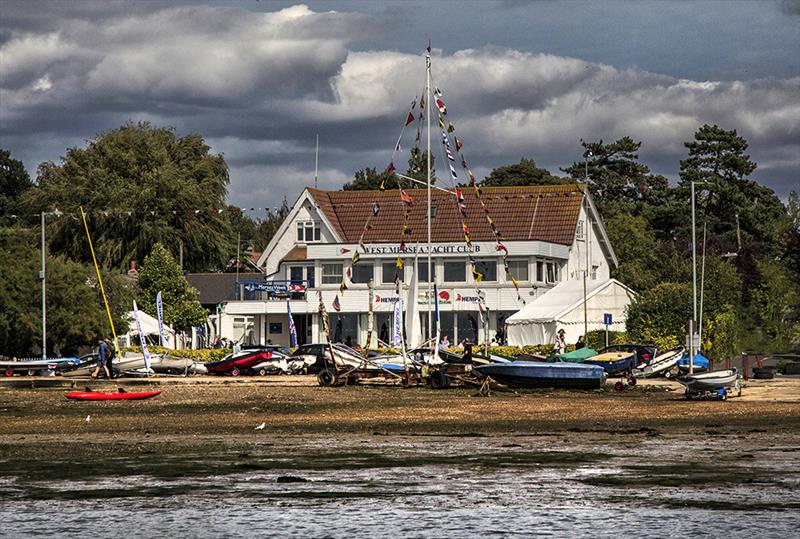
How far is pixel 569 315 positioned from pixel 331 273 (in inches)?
792

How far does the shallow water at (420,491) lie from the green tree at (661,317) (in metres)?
34.3

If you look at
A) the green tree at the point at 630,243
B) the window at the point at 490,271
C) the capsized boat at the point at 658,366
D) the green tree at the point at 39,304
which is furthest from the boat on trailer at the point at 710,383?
the green tree at the point at 630,243

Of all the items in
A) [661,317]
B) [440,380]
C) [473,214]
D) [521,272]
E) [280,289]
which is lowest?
[440,380]

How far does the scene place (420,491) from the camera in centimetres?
2458

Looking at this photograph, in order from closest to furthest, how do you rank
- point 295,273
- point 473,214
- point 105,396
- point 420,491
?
point 420,491
point 105,396
point 473,214
point 295,273

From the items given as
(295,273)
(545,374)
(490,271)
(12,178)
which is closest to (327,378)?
(545,374)

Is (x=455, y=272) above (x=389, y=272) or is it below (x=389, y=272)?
below

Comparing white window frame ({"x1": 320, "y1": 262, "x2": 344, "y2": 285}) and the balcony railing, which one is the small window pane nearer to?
white window frame ({"x1": 320, "y1": 262, "x2": 344, "y2": 285})

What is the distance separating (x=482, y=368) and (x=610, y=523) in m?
28.8

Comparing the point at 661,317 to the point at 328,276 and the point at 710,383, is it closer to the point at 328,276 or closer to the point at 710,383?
the point at 710,383

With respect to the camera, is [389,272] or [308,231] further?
[308,231]

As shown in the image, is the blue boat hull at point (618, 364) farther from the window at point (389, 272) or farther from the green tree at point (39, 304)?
the window at point (389, 272)

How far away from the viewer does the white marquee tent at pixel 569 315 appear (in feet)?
247

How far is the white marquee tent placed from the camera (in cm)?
7538
